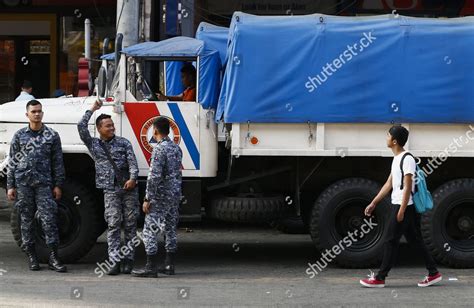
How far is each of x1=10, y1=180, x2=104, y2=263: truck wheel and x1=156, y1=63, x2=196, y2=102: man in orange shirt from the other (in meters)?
1.43

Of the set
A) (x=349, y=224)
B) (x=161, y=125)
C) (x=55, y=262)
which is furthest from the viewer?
(x=349, y=224)

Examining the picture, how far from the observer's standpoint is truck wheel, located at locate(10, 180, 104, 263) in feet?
32.9

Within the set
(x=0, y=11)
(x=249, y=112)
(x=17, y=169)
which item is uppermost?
(x=0, y=11)

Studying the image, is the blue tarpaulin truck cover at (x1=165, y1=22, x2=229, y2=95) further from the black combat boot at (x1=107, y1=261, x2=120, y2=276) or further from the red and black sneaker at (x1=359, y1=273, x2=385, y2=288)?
the red and black sneaker at (x1=359, y1=273, x2=385, y2=288)

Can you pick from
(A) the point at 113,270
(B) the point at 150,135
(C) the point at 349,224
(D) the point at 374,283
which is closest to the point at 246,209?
(C) the point at 349,224

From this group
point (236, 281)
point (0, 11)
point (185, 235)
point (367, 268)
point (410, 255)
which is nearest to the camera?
point (236, 281)

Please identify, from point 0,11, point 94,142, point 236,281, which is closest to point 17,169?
point 94,142

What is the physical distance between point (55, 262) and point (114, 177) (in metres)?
1.15

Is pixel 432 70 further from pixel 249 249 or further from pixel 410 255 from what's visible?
pixel 249 249

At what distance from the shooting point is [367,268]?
1013 centimetres

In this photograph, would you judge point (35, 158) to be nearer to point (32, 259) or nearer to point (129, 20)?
point (32, 259)

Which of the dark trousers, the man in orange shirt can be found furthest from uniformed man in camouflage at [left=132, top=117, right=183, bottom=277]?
the dark trousers

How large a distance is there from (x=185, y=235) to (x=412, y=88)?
4379mm

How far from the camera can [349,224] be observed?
33.3ft
